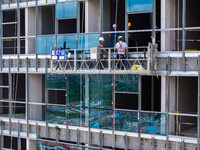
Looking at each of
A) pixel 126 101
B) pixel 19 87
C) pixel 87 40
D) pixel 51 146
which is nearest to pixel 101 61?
pixel 87 40

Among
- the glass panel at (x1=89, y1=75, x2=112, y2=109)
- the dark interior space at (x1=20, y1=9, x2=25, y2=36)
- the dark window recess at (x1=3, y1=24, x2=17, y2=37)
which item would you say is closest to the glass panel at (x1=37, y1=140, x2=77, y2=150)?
the glass panel at (x1=89, y1=75, x2=112, y2=109)

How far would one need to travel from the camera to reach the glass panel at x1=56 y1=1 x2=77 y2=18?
19906 mm

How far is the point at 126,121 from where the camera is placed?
17953 mm

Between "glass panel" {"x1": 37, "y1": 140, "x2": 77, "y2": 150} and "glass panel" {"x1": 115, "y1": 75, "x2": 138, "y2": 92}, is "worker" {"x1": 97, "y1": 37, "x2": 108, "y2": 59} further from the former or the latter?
"glass panel" {"x1": 37, "y1": 140, "x2": 77, "y2": 150}

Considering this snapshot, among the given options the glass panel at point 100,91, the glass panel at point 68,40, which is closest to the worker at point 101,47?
the glass panel at point 100,91

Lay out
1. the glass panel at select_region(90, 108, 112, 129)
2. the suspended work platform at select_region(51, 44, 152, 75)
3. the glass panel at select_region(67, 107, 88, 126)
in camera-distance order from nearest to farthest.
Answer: the suspended work platform at select_region(51, 44, 152, 75) < the glass panel at select_region(90, 108, 112, 129) < the glass panel at select_region(67, 107, 88, 126)

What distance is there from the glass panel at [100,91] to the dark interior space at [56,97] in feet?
7.66

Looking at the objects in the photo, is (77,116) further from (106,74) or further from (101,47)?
(101,47)

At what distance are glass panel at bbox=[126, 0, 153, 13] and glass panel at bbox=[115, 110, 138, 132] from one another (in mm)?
4565

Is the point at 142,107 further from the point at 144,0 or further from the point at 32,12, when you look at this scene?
the point at 32,12

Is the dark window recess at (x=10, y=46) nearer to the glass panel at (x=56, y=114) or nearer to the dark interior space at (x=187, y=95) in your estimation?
the glass panel at (x=56, y=114)

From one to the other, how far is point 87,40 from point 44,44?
8.87 feet

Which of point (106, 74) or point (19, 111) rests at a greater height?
point (106, 74)

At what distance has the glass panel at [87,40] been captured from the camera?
62.5ft
